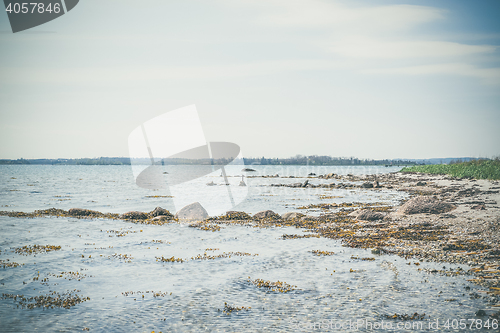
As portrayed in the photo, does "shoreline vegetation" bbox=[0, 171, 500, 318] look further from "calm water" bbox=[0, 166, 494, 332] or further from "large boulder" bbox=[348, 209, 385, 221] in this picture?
"calm water" bbox=[0, 166, 494, 332]

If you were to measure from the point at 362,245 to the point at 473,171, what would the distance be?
50.1m

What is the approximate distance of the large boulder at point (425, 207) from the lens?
958 inches

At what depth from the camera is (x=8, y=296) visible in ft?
36.2

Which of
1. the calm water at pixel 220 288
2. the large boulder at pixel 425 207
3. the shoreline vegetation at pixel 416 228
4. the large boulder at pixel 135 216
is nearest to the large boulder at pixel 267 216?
the shoreline vegetation at pixel 416 228

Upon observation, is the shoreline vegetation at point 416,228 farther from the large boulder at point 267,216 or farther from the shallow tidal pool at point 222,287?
the shallow tidal pool at point 222,287

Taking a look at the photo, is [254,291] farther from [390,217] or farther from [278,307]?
[390,217]

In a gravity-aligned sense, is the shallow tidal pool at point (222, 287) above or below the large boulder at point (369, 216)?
above

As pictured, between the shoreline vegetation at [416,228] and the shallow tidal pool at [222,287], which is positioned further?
the shoreline vegetation at [416,228]

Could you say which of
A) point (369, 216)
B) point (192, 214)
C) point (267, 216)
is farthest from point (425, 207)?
point (192, 214)

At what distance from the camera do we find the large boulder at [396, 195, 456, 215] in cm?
2434

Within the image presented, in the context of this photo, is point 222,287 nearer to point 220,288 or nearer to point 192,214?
point 220,288

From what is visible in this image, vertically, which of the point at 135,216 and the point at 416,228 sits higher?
the point at 135,216

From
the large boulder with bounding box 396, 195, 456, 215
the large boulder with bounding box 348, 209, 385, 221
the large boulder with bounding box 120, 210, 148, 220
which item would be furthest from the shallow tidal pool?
the large boulder with bounding box 396, 195, 456, 215

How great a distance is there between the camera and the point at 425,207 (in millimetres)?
24766
